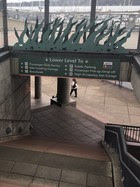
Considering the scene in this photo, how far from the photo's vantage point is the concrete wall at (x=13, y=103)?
32.4 feet

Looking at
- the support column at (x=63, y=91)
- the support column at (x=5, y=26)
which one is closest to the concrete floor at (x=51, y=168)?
the support column at (x=5, y=26)

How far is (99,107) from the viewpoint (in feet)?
60.0

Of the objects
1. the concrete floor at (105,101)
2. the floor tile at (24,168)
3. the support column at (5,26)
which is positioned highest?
the support column at (5,26)

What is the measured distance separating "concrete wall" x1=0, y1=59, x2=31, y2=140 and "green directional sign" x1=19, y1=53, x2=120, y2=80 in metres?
0.77

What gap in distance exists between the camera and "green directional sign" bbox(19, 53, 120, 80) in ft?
31.6

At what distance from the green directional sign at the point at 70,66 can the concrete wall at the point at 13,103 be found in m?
0.77

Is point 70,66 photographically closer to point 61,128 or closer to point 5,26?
point 5,26

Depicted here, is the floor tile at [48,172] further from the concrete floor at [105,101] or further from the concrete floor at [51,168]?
the concrete floor at [105,101]

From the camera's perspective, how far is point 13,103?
36.3 feet

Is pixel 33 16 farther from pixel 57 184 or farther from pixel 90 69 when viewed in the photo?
pixel 57 184

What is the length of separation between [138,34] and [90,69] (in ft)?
7.54

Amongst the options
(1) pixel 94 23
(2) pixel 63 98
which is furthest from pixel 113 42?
(2) pixel 63 98

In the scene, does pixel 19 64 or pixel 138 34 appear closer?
pixel 138 34

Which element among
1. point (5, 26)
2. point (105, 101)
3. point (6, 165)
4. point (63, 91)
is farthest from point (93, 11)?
point (105, 101)
